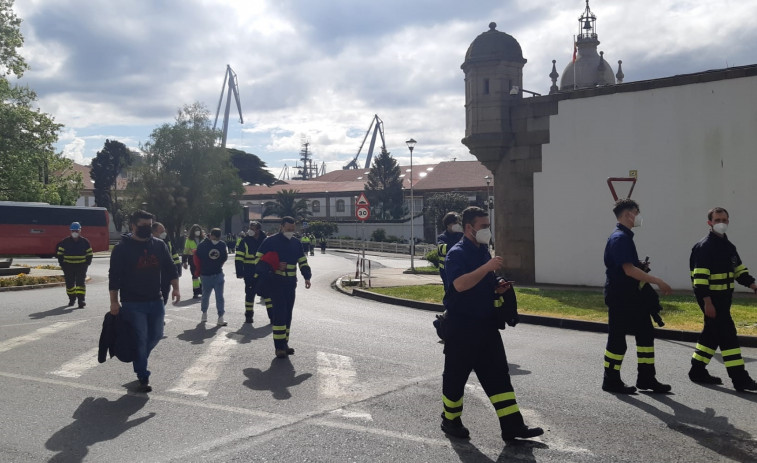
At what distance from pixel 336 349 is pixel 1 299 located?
33.2 ft

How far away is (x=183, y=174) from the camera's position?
60406 millimetres

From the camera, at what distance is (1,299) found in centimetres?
1524

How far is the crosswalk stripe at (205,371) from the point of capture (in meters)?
6.66

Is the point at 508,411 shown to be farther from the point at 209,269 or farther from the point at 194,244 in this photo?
the point at 194,244

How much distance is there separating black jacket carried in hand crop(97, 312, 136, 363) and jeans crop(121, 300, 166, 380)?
0.15 ft

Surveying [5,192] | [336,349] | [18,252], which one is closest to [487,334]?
[336,349]

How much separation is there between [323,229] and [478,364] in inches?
2221

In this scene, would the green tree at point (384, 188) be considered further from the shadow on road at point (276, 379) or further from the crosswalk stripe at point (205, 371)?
the shadow on road at point (276, 379)

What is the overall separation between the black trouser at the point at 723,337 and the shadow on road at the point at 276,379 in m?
4.07

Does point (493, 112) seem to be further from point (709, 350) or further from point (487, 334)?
point (487, 334)

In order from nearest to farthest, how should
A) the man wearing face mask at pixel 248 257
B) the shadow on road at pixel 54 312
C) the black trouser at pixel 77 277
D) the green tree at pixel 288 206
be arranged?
the shadow on road at pixel 54 312 < the man wearing face mask at pixel 248 257 < the black trouser at pixel 77 277 < the green tree at pixel 288 206

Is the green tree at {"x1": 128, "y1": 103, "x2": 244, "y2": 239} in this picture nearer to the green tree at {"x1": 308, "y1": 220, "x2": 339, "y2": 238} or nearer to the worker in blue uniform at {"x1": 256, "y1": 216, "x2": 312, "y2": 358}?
the green tree at {"x1": 308, "y1": 220, "x2": 339, "y2": 238}

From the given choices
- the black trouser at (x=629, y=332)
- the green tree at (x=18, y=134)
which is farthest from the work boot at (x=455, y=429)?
the green tree at (x=18, y=134)

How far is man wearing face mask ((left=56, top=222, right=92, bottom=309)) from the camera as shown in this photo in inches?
542
